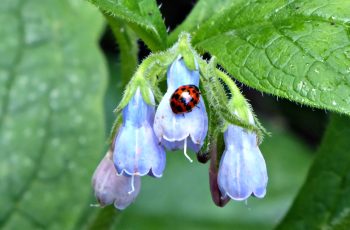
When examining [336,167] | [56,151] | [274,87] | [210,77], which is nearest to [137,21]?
[210,77]

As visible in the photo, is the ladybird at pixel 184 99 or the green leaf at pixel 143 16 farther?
the green leaf at pixel 143 16

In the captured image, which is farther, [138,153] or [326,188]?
[326,188]

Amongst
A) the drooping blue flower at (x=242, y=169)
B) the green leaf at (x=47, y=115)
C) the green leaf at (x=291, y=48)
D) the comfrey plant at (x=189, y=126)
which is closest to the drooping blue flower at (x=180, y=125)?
the comfrey plant at (x=189, y=126)

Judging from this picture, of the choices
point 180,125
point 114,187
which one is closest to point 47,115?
point 114,187

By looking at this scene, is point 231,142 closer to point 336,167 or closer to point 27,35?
point 336,167

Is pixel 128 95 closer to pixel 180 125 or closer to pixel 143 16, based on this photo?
pixel 180 125

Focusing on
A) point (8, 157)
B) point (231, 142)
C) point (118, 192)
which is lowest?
point (8, 157)

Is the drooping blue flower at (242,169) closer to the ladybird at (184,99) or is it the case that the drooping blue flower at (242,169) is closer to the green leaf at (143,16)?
the ladybird at (184,99)
